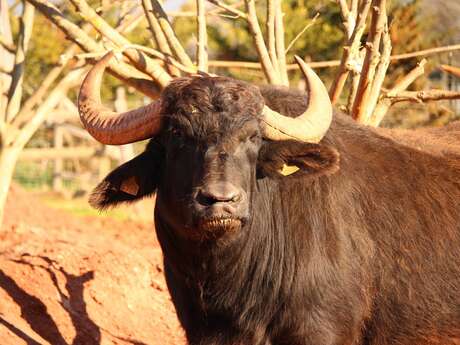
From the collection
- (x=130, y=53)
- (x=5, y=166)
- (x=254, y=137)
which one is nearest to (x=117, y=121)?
(x=254, y=137)

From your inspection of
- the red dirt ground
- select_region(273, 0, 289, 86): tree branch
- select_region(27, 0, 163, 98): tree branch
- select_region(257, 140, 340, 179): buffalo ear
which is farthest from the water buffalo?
the red dirt ground

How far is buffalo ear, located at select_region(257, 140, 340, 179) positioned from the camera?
18.9 feet

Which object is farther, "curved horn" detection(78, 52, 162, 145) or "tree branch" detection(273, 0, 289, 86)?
"tree branch" detection(273, 0, 289, 86)

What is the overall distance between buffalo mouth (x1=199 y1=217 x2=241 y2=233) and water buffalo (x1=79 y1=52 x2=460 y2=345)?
8cm

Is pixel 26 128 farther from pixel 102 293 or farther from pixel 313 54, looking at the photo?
pixel 313 54

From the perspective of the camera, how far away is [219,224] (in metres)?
5.19

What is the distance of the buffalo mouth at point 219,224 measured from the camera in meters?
5.18

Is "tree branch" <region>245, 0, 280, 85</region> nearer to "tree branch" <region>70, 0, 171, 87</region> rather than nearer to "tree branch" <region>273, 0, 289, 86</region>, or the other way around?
"tree branch" <region>273, 0, 289, 86</region>

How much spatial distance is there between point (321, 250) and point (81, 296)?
3.45 metres

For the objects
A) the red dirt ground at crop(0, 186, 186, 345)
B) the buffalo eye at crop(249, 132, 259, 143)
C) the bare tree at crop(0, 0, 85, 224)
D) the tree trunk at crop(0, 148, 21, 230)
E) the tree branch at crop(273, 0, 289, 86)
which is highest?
the tree branch at crop(273, 0, 289, 86)

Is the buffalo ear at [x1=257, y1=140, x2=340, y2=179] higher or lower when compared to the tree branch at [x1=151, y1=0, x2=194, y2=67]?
lower

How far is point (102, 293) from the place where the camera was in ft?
29.0

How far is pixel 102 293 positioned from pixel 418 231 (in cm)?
368

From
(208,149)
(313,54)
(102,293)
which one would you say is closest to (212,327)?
(208,149)
